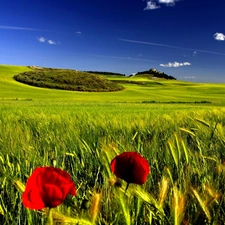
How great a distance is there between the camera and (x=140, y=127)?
275 centimetres

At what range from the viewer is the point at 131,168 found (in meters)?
0.76

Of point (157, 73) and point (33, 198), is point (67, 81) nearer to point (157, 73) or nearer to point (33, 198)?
point (33, 198)

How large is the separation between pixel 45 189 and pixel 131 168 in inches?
10.3

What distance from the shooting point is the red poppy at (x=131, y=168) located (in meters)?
0.74

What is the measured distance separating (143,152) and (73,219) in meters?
1.04

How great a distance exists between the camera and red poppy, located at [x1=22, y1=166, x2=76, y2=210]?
548mm

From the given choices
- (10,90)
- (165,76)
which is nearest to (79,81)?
(10,90)

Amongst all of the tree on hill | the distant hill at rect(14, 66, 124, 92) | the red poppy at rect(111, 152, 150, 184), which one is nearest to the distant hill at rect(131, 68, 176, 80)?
the tree on hill

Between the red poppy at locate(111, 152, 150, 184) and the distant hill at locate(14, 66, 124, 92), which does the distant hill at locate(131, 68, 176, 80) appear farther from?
the red poppy at locate(111, 152, 150, 184)

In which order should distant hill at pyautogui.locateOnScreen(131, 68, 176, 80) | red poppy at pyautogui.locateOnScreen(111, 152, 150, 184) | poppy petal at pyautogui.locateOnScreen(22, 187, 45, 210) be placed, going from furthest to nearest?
distant hill at pyautogui.locateOnScreen(131, 68, 176, 80)
red poppy at pyautogui.locateOnScreen(111, 152, 150, 184)
poppy petal at pyautogui.locateOnScreen(22, 187, 45, 210)

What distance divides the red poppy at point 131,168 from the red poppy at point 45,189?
201 mm

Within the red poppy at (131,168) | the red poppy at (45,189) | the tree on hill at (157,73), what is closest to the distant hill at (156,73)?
the tree on hill at (157,73)

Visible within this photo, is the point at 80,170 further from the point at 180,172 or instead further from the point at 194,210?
the point at 194,210

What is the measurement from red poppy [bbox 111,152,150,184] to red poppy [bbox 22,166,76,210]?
0.20 metres
